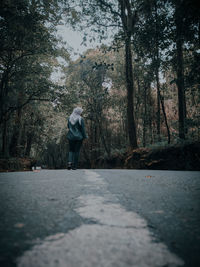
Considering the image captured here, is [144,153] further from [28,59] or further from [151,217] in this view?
[28,59]

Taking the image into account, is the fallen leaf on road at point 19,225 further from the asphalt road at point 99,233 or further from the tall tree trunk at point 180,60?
the tall tree trunk at point 180,60

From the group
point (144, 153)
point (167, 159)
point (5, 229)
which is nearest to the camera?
point (5, 229)

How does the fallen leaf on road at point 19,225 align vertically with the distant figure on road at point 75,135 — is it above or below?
below

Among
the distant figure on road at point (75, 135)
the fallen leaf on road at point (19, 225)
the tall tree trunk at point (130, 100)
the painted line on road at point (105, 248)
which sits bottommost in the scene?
the painted line on road at point (105, 248)

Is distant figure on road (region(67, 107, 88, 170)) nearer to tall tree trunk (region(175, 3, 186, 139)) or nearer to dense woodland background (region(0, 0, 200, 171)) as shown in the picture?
dense woodland background (region(0, 0, 200, 171))

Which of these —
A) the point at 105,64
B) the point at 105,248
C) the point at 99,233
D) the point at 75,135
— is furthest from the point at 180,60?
the point at 105,248

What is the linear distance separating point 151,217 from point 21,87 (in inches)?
423

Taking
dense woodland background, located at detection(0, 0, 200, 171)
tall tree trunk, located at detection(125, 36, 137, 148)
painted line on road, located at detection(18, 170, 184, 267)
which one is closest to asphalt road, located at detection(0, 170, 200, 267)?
painted line on road, located at detection(18, 170, 184, 267)

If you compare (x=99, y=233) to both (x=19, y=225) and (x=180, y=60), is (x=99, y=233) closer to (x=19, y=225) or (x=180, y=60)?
(x=19, y=225)

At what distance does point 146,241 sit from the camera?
1030 millimetres

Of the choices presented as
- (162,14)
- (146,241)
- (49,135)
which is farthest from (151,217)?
(49,135)

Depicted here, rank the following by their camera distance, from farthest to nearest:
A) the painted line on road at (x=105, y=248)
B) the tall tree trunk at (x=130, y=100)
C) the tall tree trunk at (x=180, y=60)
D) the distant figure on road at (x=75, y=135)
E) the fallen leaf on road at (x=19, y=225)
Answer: the tall tree trunk at (x=130, y=100) → the distant figure on road at (x=75, y=135) → the tall tree trunk at (x=180, y=60) → the fallen leaf on road at (x=19, y=225) → the painted line on road at (x=105, y=248)

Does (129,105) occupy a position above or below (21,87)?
below

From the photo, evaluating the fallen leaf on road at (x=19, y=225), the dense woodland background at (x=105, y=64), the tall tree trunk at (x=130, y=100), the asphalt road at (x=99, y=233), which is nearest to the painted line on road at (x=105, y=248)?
the asphalt road at (x=99, y=233)
